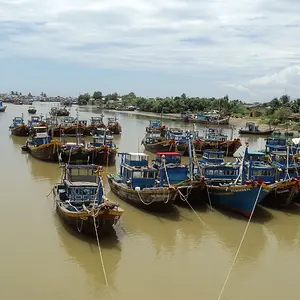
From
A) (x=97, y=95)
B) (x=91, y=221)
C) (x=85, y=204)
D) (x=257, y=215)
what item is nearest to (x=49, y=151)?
(x=85, y=204)

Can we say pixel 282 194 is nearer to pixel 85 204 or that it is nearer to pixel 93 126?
pixel 85 204

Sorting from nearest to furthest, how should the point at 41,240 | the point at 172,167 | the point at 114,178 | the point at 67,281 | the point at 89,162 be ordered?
the point at 67,281, the point at 41,240, the point at 172,167, the point at 114,178, the point at 89,162

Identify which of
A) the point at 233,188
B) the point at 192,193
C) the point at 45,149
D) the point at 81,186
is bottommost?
the point at 192,193

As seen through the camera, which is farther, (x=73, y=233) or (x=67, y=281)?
(x=73, y=233)

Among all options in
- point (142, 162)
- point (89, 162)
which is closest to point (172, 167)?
point (142, 162)

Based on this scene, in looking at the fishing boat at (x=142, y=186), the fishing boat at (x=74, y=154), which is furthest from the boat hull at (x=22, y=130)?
the fishing boat at (x=142, y=186)

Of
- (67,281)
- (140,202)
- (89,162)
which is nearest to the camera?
(67,281)

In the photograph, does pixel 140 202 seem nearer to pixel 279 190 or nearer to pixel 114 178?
pixel 114 178
